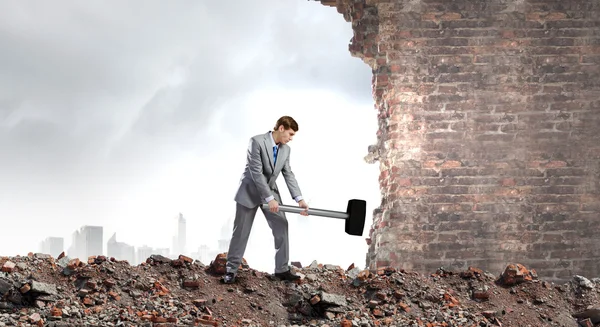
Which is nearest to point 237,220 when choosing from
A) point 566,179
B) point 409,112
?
point 409,112

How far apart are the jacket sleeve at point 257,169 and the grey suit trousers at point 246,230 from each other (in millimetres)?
192

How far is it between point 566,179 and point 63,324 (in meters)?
5.11

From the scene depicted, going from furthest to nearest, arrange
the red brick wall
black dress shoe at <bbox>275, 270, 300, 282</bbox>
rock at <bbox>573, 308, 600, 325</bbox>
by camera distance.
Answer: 1. the red brick wall
2. rock at <bbox>573, 308, 600, 325</bbox>
3. black dress shoe at <bbox>275, 270, 300, 282</bbox>

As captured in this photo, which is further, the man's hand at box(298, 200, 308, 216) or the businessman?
the businessman

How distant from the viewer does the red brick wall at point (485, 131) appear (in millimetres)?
8109

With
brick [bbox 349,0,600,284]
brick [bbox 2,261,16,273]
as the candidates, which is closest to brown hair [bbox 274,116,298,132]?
brick [bbox 349,0,600,284]

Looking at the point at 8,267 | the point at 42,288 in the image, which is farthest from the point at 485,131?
the point at 8,267

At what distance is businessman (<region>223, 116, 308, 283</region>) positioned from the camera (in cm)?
644

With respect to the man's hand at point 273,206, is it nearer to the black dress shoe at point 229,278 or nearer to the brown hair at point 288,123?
the brown hair at point 288,123

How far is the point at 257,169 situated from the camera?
6.41 meters

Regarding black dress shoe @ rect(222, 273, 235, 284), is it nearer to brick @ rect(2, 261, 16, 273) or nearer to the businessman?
the businessman

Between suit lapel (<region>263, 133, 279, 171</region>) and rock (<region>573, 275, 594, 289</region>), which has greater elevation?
suit lapel (<region>263, 133, 279, 171</region>)

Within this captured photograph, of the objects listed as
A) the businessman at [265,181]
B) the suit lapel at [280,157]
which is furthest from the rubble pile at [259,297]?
the suit lapel at [280,157]

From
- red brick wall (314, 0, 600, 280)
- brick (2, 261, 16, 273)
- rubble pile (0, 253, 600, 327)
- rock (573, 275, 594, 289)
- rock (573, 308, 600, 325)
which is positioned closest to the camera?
rubble pile (0, 253, 600, 327)
